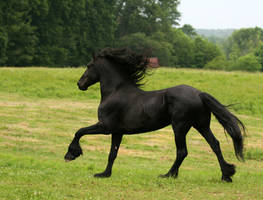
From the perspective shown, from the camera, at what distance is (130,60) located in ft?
31.5

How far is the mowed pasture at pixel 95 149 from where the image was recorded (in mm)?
7844

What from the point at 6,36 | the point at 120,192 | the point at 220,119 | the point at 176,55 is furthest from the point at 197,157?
the point at 176,55

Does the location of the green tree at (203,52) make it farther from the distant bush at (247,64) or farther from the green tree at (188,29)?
the green tree at (188,29)

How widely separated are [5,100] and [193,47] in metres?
80.1

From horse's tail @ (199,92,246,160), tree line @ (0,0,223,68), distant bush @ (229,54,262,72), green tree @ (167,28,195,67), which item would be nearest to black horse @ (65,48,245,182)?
horse's tail @ (199,92,246,160)

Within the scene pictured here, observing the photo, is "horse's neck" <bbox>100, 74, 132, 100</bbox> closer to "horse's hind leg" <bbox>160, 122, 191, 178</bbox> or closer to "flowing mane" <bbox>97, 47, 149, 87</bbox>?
"flowing mane" <bbox>97, 47, 149, 87</bbox>

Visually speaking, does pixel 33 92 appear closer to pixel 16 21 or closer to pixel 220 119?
pixel 220 119

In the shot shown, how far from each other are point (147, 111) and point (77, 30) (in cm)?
5948

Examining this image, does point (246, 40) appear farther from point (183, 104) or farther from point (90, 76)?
point (183, 104)

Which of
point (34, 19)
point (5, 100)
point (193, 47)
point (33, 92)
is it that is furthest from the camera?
point (193, 47)

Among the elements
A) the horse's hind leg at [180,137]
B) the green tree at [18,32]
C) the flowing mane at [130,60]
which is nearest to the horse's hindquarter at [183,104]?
the horse's hind leg at [180,137]

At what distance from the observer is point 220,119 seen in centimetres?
893

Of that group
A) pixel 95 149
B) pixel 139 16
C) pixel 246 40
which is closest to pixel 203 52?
pixel 139 16

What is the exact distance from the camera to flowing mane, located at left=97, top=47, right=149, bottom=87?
31.5 feet
